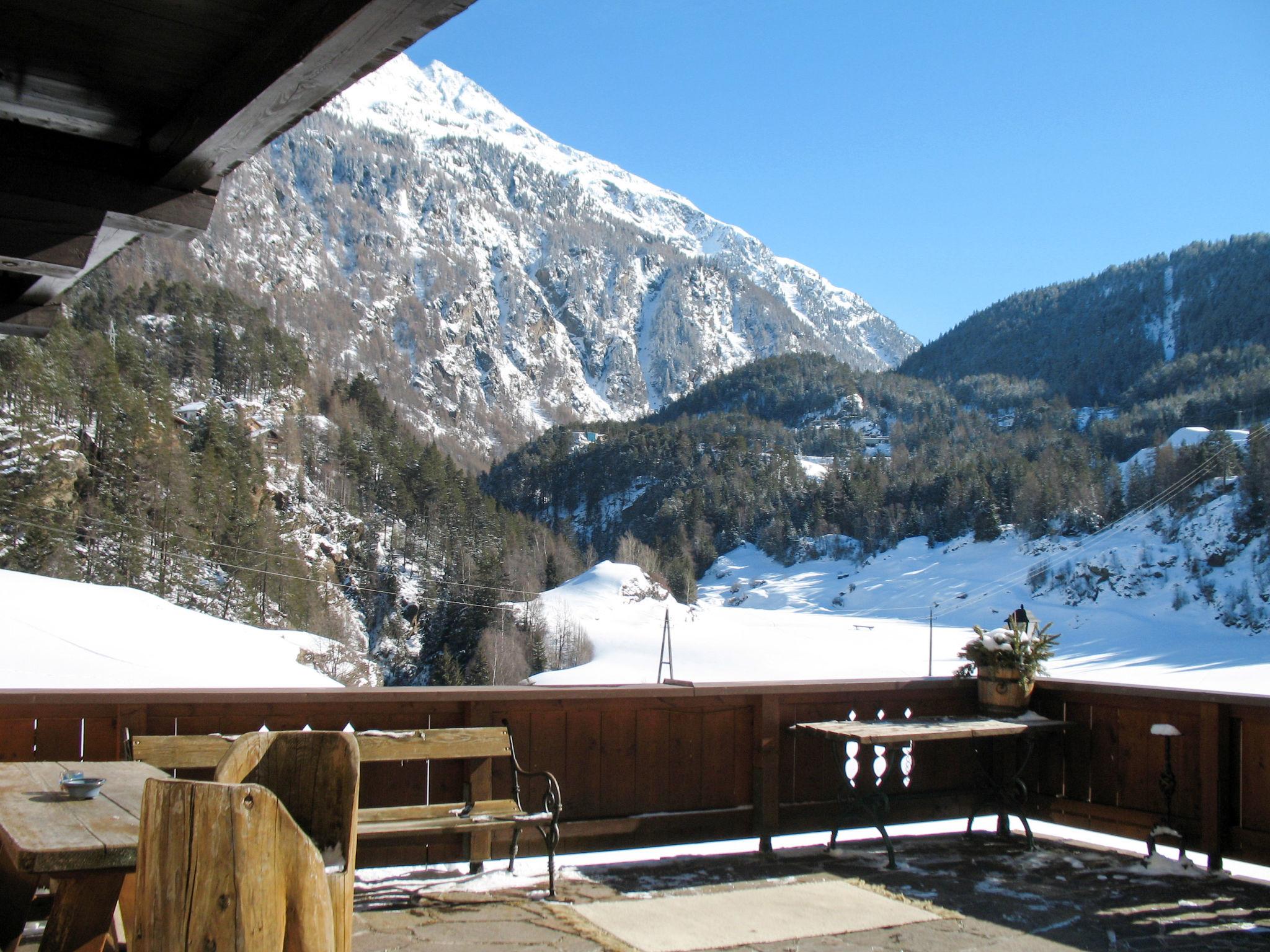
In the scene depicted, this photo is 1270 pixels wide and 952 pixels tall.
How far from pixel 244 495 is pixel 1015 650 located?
5741 centimetres

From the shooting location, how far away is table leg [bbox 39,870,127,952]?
2.54 m

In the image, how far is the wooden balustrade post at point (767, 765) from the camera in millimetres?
5707

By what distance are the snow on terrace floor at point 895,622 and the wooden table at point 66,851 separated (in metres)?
28.7

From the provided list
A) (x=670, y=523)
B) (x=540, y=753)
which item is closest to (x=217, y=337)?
Answer: (x=670, y=523)

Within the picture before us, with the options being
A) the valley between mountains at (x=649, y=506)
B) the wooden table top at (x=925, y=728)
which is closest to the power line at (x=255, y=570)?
the valley between mountains at (x=649, y=506)

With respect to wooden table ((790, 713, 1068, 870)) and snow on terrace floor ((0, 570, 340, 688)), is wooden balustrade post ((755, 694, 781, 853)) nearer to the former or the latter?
wooden table ((790, 713, 1068, 870))

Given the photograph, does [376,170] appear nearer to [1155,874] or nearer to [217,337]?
[217,337]

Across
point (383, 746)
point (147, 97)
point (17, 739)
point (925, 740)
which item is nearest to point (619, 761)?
point (383, 746)

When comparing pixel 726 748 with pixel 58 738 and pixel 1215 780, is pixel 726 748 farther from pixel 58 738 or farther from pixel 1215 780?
pixel 58 738

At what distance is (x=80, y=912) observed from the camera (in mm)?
2539

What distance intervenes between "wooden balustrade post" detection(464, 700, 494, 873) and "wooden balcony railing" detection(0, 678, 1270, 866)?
0.01 meters

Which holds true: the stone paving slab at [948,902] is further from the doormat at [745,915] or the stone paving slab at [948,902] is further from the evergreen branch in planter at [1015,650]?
the evergreen branch in planter at [1015,650]

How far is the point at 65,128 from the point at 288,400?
74005 mm

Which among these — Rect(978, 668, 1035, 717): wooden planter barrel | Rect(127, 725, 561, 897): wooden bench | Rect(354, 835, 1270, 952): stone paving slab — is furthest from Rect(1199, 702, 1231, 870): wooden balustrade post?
Rect(127, 725, 561, 897): wooden bench
